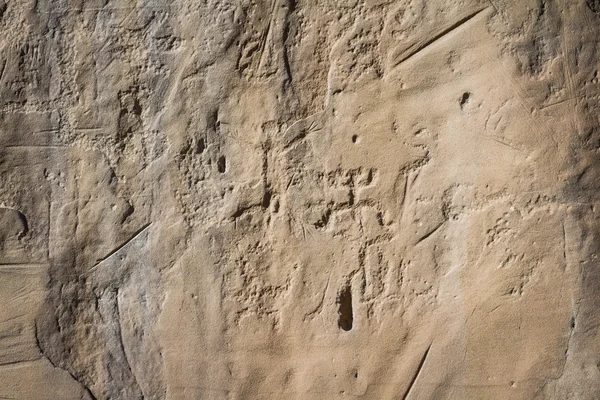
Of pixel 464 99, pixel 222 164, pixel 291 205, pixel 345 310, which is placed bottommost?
pixel 345 310

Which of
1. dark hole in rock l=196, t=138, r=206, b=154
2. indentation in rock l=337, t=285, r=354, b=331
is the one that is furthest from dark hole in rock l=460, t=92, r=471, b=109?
dark hole in rock l=196, t=138, r=206, b=154

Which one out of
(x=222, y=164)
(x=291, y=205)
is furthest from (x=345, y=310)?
(x=222, y=164)

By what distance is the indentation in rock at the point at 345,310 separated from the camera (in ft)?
7.45

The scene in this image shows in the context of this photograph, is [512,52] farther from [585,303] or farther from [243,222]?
[243,222]

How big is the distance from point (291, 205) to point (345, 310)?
0.48m

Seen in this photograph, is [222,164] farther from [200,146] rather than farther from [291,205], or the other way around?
[291,205]

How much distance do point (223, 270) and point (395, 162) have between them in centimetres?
82

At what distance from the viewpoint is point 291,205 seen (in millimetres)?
2266

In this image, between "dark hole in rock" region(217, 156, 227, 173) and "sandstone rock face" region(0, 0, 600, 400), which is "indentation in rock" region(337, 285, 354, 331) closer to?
"sandstone rock face" region(0, 0, 600, 400)

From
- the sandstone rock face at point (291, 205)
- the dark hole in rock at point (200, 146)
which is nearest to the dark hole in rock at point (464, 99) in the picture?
the sandstone rock face at point (291, 205)

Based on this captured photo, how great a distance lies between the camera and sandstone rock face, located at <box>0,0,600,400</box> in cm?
220

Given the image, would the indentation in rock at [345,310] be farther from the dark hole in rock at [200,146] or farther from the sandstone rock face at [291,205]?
the dark hole in rock at [200,146]

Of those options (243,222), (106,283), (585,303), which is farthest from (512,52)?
(106,283)

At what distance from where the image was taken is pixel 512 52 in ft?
7.12
